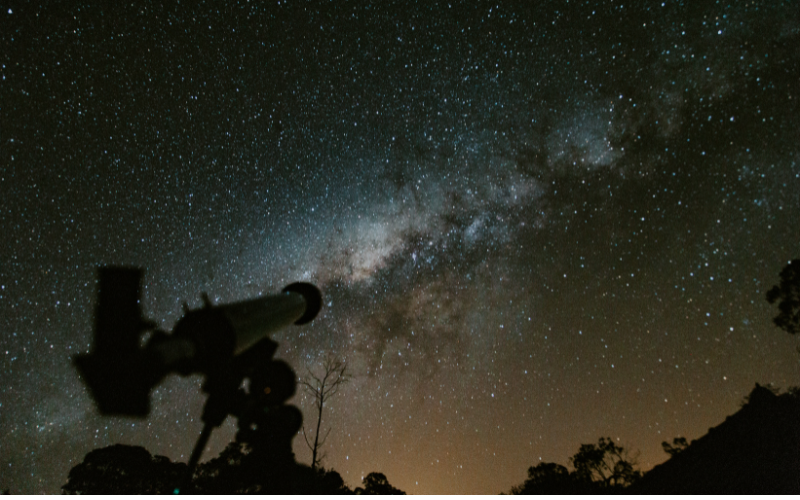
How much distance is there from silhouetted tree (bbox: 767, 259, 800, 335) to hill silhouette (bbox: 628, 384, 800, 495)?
1779mm

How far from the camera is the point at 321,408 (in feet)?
39.3

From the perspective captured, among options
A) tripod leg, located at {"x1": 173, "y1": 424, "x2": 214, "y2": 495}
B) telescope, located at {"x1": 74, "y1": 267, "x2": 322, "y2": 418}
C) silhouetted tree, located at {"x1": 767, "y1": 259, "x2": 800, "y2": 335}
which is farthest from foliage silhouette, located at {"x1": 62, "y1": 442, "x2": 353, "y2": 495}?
silhouetted tree, located at {"x1": 767, "y1": 259, "x2": 800, "y2": 335}

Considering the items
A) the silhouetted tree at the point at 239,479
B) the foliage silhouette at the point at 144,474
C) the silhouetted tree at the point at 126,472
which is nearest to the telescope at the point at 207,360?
the silhouetted tree at the point at 239,479

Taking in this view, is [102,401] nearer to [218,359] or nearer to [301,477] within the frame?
[218,359]

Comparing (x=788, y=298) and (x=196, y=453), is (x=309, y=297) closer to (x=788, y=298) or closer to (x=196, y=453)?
(x=196, y=453)

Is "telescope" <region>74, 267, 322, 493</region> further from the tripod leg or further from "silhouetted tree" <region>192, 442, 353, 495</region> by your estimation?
"silhouetted tree" <region>192, 442, 353, 495</region>

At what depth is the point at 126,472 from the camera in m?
10.8

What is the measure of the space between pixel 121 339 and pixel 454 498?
3.11 metres

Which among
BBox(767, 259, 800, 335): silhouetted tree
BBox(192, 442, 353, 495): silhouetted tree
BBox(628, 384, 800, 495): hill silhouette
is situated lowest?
BBox(628, 384, 800, 495): hill silhouette

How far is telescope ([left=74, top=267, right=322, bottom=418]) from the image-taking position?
92.7 inches

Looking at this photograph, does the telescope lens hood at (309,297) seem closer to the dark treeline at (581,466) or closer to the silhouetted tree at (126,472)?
the dark treeline at (581,466)

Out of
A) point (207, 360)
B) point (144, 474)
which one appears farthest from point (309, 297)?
point (144, 474)

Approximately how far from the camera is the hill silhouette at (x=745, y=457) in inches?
205

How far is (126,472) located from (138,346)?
1176 centimetres
